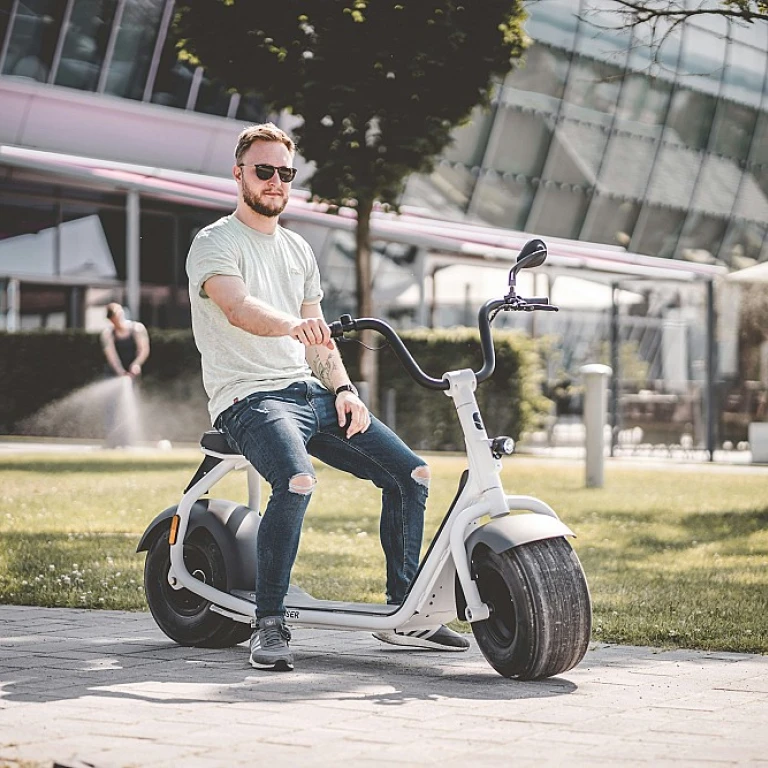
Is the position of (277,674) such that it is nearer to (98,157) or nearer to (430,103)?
(430,103)

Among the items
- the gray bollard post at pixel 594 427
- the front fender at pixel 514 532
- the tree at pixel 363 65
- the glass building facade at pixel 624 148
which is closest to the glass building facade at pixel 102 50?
the glass building facade at pixel 624 148

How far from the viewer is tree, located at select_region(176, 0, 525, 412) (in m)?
15.3

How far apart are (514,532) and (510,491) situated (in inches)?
343

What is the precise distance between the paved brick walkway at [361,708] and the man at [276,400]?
0.31 metres

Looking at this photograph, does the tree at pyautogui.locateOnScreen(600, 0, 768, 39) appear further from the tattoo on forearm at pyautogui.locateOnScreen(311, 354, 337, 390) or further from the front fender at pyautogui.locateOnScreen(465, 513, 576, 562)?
the front fender at pyautogui.locateOnScreen(465, 513, 576, 562)

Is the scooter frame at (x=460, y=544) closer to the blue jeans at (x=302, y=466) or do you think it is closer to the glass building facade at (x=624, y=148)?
the blue jeans at (x=302, y=466)

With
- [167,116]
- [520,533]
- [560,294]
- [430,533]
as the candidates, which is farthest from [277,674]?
[167,116]

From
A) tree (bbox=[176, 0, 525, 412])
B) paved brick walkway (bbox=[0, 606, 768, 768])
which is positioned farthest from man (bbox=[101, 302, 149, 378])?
paved brick walkway (bbox=[0, 606, 768, 768])

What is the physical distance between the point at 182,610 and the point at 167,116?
22.7 m

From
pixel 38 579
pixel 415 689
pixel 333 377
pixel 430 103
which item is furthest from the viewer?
pixel 430 103

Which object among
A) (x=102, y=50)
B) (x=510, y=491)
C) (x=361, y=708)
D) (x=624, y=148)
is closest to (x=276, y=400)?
(x=361, y=708)

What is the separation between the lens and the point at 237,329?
18.9 ft

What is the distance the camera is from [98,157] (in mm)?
27234

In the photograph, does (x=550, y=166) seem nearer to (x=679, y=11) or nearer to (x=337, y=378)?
(x=679, y=11)
